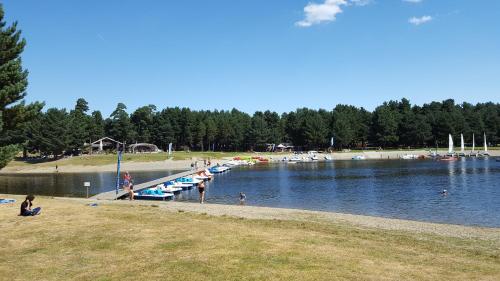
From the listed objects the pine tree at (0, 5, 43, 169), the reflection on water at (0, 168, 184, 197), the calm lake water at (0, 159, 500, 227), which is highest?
the pine tree at (0, 5, 43, 169)

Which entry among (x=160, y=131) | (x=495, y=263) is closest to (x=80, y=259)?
(x=495, y=263)

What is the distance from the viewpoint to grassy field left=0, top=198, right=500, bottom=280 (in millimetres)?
15000

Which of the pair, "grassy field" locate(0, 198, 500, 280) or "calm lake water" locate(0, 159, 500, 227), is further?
"calm lake water" locate(0, 159, 500, 227)

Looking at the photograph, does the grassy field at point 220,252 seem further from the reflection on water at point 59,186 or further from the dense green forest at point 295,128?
the dense green forest at point 295,128

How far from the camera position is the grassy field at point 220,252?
49.2 feet

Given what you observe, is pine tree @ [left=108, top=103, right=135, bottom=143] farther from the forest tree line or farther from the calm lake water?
the calm lake water

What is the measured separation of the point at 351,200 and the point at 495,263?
106ft

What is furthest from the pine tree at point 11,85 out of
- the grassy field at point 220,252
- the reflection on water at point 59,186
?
the reflection on water at point 59,186

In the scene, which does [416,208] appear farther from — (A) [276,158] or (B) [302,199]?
(A) [276,158]

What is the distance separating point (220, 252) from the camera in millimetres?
17719

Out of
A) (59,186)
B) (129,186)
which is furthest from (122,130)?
(129,186)

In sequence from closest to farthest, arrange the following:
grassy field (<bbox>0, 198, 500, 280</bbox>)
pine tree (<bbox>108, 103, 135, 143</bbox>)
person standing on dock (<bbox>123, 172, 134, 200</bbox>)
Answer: grassy field (<bbox>0, 198, 500, 280</bbox>), person standing on dock (<bbox>123, 172, 134, 200</bbox>), pine tree (<bbox>108, 103, 135, 143</bbox>)

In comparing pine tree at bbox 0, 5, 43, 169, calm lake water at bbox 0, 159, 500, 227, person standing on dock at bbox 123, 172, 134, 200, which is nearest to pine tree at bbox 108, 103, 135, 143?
calm lake water at bbox 0, 159, 500, 227

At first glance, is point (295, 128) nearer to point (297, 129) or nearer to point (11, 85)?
point (297, 129)
